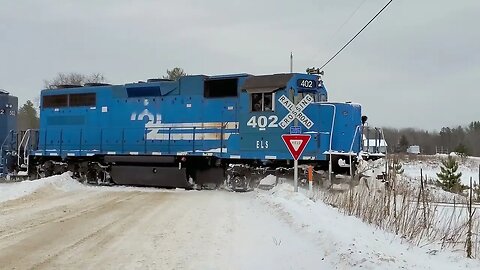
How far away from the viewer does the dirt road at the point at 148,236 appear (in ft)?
20.6

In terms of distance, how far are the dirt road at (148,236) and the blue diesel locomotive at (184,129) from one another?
9.43ft

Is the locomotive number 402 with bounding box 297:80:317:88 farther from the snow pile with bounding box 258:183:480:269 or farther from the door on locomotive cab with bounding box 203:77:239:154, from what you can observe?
the snow pile with bounding box 258:183:480:269

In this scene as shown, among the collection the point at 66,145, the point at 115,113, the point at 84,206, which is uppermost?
the point at 115,113

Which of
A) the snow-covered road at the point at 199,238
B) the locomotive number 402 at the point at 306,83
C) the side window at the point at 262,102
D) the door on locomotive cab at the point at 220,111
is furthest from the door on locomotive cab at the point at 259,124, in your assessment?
the snow-covered road at the point at 199,238

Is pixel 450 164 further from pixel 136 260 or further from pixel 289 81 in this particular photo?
pixel 136 260

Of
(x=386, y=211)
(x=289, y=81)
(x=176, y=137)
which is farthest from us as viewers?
(x=176, y=137)

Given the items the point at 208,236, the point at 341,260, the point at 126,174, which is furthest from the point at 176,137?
the point at 341,260

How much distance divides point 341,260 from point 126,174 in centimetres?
1330

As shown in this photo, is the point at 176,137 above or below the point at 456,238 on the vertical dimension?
above

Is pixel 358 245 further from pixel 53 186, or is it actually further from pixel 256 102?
pixel 53 186

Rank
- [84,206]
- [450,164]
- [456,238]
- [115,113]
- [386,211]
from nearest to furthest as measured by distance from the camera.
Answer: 1. [456,238]
2. [386,211]
3. [84,206]
4. [115,113]
5. [450,164]

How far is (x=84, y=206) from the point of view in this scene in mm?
12086

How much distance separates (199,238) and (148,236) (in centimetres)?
88

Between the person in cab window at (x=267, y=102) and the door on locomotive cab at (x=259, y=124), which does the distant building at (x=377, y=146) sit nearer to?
the door on locomotive cab at (x=259, y=124)
